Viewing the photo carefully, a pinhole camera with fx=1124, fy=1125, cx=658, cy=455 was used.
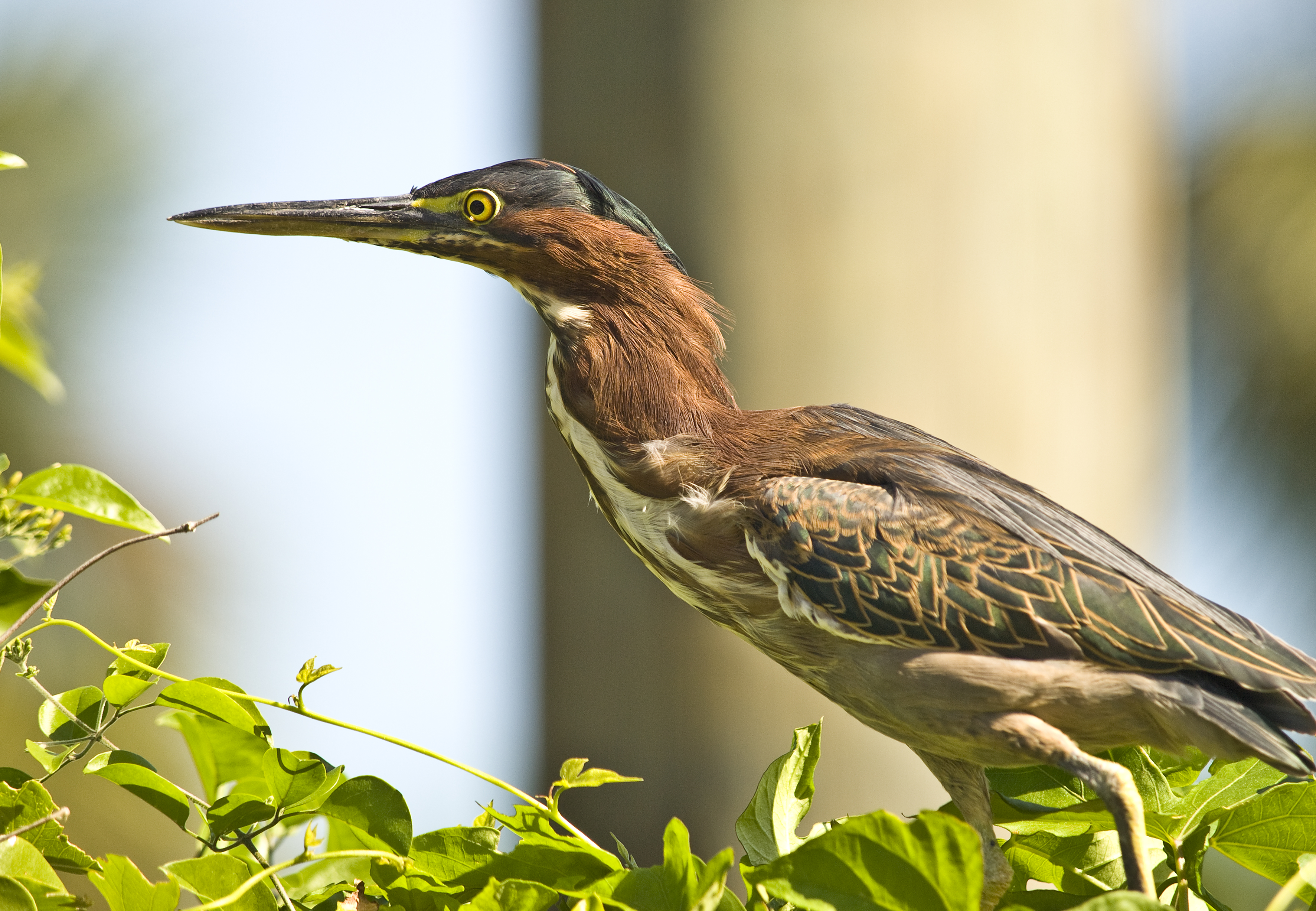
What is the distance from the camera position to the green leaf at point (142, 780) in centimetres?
96

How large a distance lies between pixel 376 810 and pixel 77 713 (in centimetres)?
28

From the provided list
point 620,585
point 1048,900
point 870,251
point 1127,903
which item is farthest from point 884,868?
point 870,251

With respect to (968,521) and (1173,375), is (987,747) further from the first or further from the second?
(1173,375)

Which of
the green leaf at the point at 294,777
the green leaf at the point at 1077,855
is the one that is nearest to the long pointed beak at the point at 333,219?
the green leaf at the point at 294,777

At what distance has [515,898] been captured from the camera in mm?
834

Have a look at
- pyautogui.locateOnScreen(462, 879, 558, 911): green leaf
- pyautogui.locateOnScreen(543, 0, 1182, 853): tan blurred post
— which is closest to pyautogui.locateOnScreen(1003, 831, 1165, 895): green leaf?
pyautogui.locateOnScreen(462, 879, 558, 911): green leaf

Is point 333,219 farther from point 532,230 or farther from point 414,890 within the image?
point 414,890

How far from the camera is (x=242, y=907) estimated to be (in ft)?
2.98

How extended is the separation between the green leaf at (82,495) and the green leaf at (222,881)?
278 mm

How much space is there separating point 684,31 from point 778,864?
259cm

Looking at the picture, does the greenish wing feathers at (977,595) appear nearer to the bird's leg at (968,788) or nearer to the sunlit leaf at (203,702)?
the bird's leg at (968,788)

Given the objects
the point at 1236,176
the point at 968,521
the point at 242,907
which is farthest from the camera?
the point at 1236,176

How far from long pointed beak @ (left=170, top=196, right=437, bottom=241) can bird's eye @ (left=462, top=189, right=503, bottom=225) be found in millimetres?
44

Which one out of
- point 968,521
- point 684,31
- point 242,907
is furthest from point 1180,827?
point 684,31
